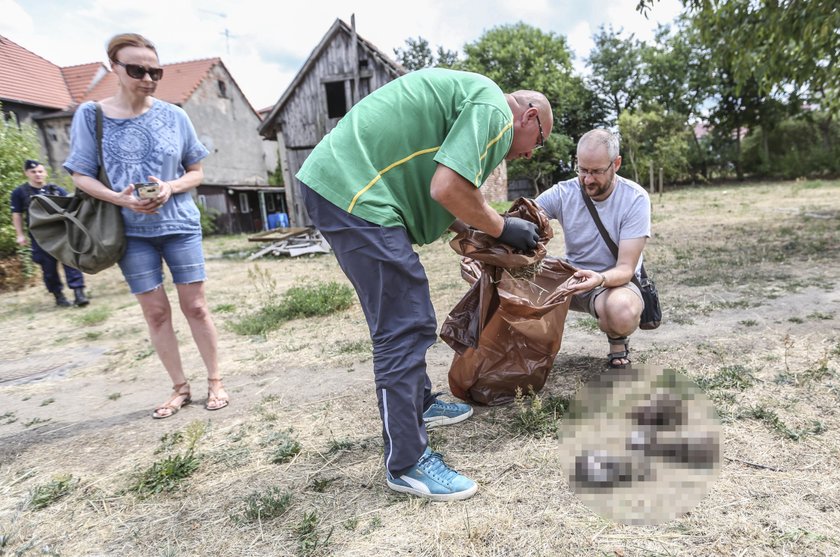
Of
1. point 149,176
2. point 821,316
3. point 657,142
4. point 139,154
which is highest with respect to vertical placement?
point 657,142

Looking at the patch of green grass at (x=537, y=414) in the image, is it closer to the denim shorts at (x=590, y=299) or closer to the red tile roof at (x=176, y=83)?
the denim shorts at (x=590, y=299)

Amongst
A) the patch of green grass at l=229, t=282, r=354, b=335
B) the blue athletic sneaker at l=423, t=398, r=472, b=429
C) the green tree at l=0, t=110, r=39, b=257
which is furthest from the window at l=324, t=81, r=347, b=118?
the blue athletic sneaker at l=423, t=398, r=472, b=429

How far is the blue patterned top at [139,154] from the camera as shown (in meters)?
2.54

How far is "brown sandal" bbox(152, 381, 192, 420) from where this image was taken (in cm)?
295

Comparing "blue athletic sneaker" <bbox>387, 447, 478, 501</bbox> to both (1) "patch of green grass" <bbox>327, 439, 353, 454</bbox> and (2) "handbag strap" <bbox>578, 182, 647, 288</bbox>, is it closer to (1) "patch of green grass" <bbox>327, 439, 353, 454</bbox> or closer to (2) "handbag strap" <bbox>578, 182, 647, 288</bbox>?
(1) "patch of green grass" <bbox>327, 439, 353, 454</bbox>

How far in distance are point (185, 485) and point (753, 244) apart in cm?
751

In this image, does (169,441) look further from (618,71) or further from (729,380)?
(618,71)

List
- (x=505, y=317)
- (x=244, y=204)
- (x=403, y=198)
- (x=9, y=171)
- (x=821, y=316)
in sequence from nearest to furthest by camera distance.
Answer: (x=403, y=198)
(x=505, y=317)
(x=821, y=316)
(x=9, y=171)
(x=244, y=204)

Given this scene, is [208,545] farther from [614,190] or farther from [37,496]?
[614,190]

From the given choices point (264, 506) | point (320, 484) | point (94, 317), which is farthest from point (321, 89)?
point (264, 506)

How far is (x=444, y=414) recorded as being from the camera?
8.34 ft

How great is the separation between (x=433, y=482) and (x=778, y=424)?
156 cm

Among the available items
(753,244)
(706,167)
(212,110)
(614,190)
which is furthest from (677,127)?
(614,190)

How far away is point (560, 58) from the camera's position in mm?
33438
